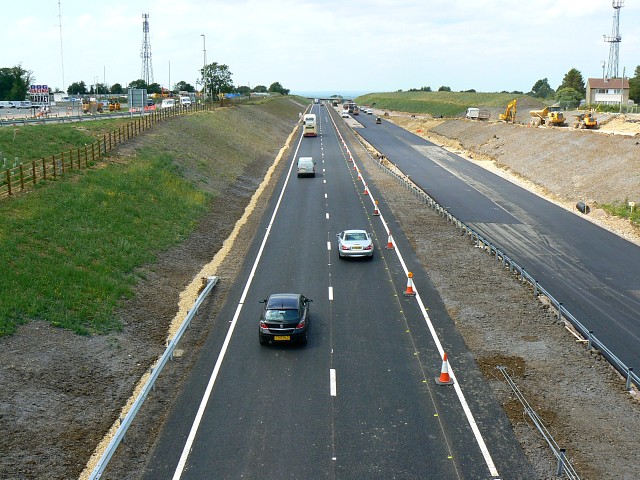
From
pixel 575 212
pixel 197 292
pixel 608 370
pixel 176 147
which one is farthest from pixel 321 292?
pixel 176 147

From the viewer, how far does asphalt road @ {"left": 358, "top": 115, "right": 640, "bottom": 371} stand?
24.3 metres

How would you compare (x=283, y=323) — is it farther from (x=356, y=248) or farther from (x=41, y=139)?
(x=41, y=139)

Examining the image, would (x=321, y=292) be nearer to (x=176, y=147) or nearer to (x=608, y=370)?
(x=608, y=370)

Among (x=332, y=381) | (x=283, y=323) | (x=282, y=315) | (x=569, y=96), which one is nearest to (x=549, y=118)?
(x=282, y=315)

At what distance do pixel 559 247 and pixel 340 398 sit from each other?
22684mm

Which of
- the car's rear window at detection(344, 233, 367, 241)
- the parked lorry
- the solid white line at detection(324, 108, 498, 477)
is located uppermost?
the parked lorry

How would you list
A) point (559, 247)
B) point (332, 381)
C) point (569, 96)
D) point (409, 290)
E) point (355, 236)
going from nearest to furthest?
point (332, 381)
point (409, 290)
point (355, 236)
point (559, 247)
point (569, 96)

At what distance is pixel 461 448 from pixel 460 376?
405 cm

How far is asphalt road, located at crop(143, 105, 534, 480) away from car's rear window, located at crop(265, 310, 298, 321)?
42.1 inches

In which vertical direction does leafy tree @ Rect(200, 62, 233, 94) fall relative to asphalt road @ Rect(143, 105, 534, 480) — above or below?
above

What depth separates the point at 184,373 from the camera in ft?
62.4

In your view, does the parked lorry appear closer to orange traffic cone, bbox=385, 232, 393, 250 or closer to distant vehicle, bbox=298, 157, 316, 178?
distant vehicle, bbox=298, 157, 316, 178

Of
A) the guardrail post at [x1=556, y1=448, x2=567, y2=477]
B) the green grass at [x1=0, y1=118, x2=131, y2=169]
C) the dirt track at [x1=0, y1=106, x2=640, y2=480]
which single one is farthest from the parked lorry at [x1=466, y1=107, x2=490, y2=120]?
the guardrail post at [x1=556, y1=448, x2=567, y2=477]

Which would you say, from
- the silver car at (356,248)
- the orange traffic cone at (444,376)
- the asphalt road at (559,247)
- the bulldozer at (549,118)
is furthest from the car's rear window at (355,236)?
the bulldozer at (549,118)
